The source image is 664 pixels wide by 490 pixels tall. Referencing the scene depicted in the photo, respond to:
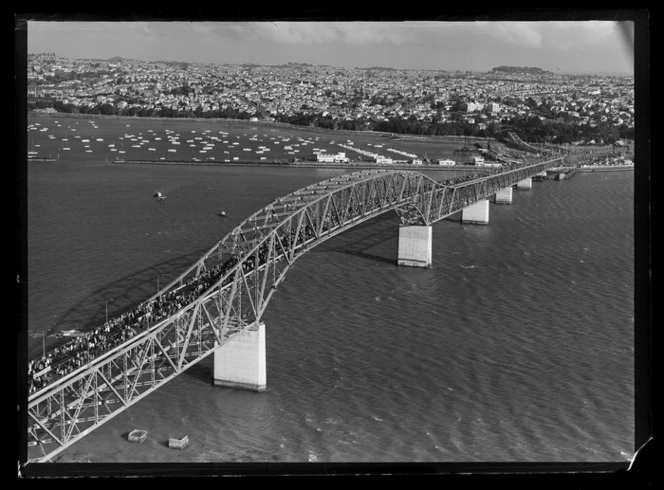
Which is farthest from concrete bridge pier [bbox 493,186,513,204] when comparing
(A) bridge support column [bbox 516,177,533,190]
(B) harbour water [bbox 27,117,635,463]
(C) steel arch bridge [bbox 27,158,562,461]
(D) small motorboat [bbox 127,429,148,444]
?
(D) small motorboat [bbox 127,429,148,444]

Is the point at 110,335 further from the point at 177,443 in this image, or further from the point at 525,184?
the point at 525,184

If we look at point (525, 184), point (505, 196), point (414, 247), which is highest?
point (525, 184)

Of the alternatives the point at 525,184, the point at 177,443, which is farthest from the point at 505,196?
the point at 177,443

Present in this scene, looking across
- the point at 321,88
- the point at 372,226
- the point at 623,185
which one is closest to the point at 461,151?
the point at 321,88

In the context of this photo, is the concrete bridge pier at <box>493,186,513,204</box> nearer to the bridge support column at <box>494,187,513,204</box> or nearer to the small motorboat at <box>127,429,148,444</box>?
the bridge support column at <box>494,187,513,204</box>

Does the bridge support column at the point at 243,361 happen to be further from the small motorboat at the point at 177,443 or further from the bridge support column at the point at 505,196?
the bridge support column at the point at 505,196

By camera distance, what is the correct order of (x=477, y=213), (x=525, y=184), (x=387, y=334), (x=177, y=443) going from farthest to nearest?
(x=525, y=184) → (x=477, y=213) → (x=387, y=334) → (x=177, y=443)

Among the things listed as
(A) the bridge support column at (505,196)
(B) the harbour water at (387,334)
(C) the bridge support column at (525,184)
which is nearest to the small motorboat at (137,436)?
(B) the harbour water at (387,334)
